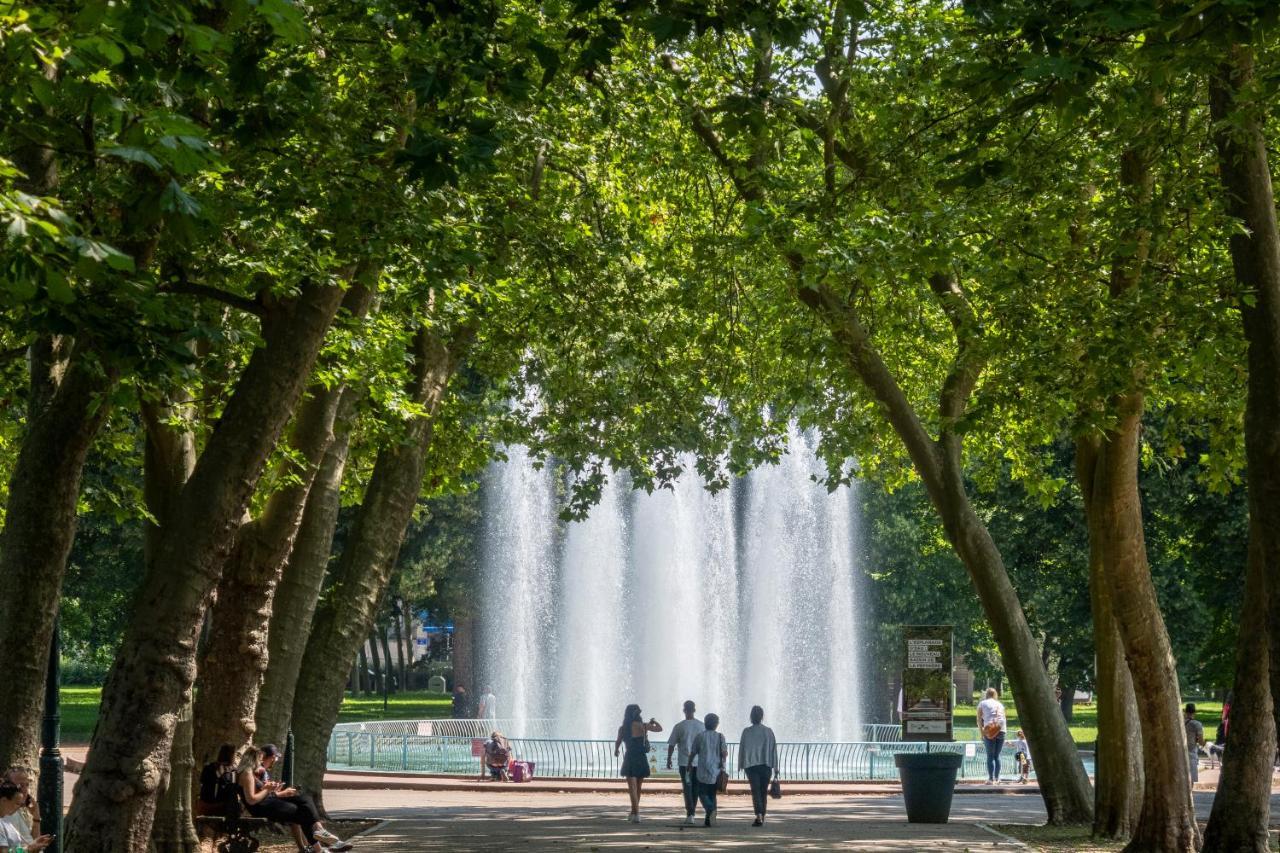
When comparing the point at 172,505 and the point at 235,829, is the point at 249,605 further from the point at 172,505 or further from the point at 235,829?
the point at 235,829

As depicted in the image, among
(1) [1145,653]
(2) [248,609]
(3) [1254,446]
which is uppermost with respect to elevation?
(3) [1254,446]

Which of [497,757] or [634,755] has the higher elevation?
[634,755]

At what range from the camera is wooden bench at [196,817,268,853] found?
50.6 ft

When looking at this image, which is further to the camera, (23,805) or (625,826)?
(625,826)

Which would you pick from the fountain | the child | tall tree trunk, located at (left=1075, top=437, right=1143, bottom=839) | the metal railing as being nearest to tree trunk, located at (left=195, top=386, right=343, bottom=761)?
tall tree trunk, located at (left=1075, top=437, right=1143, bottom=839)

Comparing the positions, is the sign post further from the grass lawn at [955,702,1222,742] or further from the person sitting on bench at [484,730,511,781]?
the grass lawn at [955,702,1222,742]

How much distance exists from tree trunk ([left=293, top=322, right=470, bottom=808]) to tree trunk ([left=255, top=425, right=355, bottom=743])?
1.46 metres

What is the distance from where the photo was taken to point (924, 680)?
23094mm

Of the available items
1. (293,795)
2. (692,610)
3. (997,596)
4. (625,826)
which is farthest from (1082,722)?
(293,795)

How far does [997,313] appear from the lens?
16.1m

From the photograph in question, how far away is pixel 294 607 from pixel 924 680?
9099 millimetres

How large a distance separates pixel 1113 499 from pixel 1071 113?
898 cm

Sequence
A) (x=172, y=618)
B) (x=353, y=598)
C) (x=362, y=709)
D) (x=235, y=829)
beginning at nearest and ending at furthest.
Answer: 1. (x=172, y=618)
2. (x=235, y=829)
3. (x=353, y=598)
4. (x=362, y=709)

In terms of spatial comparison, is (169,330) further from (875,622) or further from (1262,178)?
(875,622)
